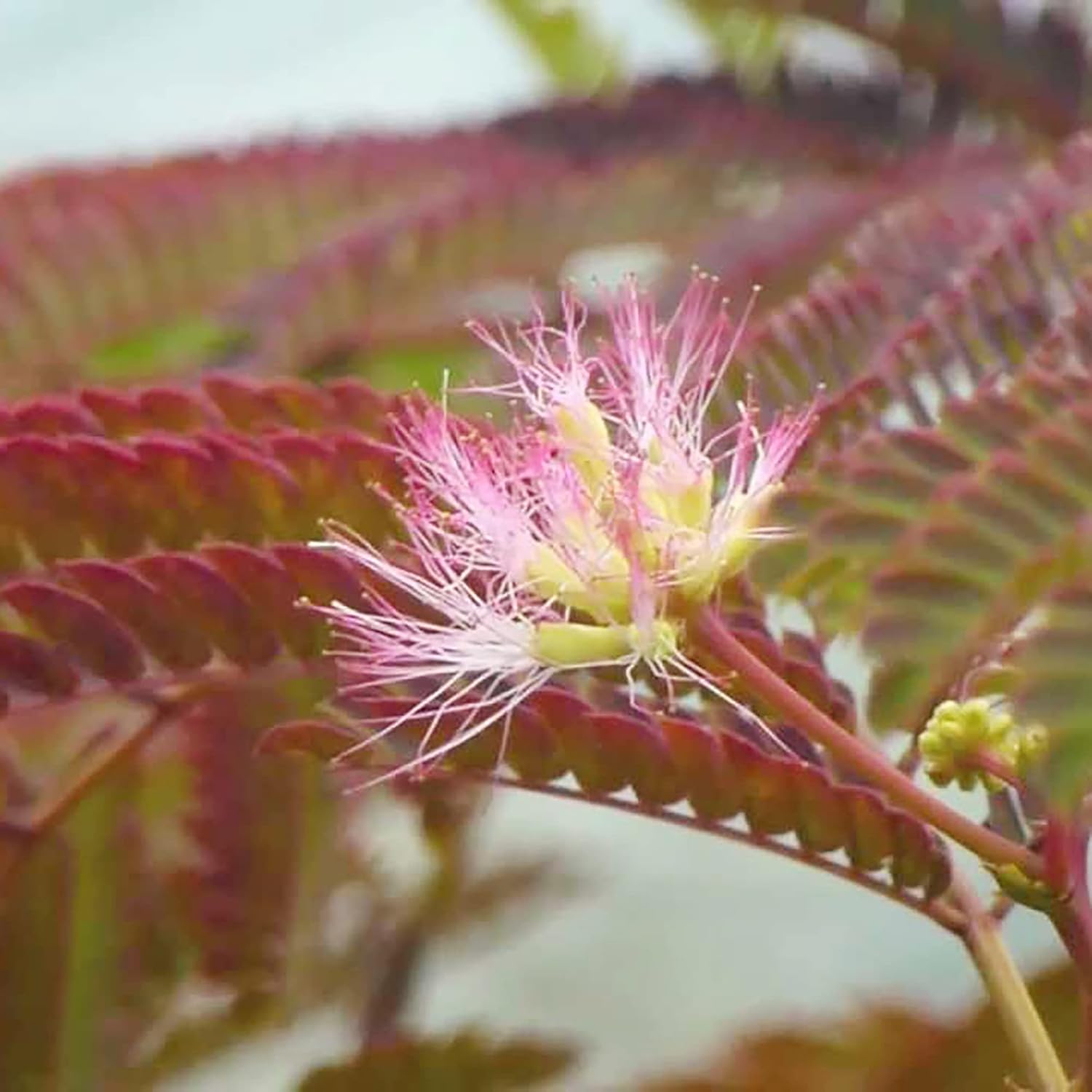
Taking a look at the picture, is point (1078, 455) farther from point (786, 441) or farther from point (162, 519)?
point (162, 519)

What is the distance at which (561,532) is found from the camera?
299 mm

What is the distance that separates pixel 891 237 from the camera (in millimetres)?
524

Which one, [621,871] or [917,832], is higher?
[917,832]

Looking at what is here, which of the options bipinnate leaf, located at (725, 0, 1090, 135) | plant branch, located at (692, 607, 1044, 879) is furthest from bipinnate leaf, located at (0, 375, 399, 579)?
bipinnate leaf, located at (725, 0, 1090, 135)

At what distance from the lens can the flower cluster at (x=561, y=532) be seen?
0.29 metres

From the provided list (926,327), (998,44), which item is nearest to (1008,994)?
(926,327)

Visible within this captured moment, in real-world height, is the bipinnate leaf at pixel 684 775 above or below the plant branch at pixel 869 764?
below

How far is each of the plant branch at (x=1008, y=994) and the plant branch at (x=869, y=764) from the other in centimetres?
4

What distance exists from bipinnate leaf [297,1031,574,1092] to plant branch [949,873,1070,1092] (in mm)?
181

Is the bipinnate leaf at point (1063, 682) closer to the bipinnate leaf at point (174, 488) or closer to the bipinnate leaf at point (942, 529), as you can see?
the bipinnate leaf at point (942, 529)

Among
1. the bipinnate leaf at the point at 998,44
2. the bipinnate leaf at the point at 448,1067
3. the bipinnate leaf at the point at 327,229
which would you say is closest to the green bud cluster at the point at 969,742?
the bipinnate leaf at the point at 448,1067

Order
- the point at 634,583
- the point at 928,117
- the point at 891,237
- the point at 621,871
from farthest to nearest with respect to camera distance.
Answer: the point at 621,871 < the point at 928,117 < the point at 891,237 < the point at 634,583

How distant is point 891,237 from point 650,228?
0.26 meters

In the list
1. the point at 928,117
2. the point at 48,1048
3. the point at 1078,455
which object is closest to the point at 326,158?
the point at 928,117
